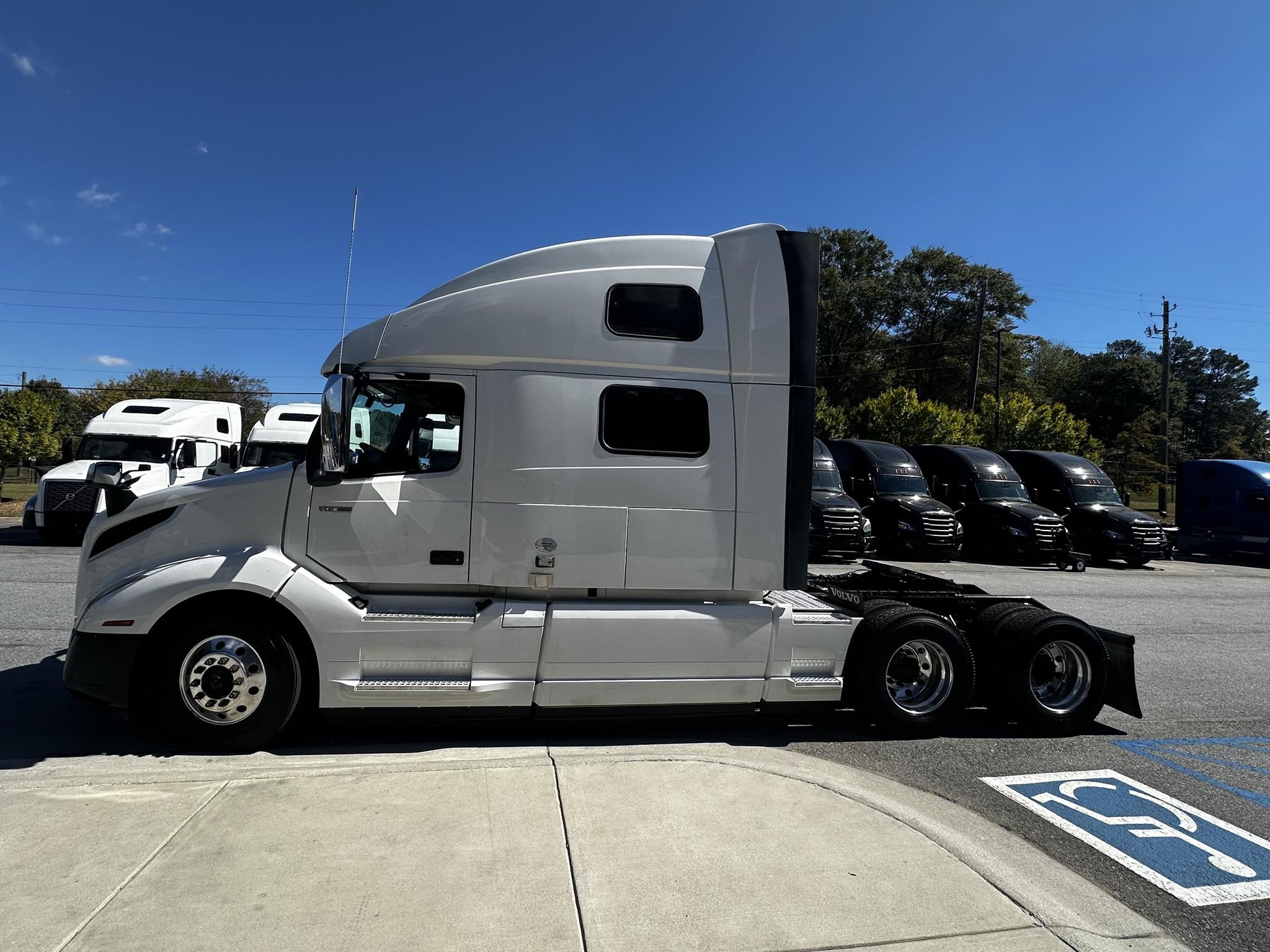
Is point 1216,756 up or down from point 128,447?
down

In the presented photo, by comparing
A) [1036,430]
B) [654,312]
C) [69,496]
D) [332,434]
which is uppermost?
[1036,430]

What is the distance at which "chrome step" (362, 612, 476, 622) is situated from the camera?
463 centimetres

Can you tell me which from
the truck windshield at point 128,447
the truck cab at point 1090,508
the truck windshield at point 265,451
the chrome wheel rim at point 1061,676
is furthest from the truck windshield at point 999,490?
the truck windshield at point 128,447

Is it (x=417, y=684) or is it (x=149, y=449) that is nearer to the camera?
(x=417, y=684)

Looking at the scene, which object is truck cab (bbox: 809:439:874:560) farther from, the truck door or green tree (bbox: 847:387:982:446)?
green tree (bbox: 847:387:982:446)

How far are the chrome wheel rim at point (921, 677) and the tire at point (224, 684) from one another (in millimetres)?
3973

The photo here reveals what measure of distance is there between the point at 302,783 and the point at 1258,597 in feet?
53.8

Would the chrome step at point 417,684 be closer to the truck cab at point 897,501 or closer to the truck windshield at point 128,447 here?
the truck windshield at point 128,447

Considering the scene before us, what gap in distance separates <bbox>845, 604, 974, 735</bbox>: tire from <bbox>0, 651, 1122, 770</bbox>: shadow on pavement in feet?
0.88

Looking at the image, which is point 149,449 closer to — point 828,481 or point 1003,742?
point 828,481

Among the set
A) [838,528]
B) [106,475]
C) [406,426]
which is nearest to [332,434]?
[406,426]

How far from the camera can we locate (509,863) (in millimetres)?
3381

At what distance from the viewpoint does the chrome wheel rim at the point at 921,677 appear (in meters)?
5.37

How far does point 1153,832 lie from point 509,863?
11.2 feet
